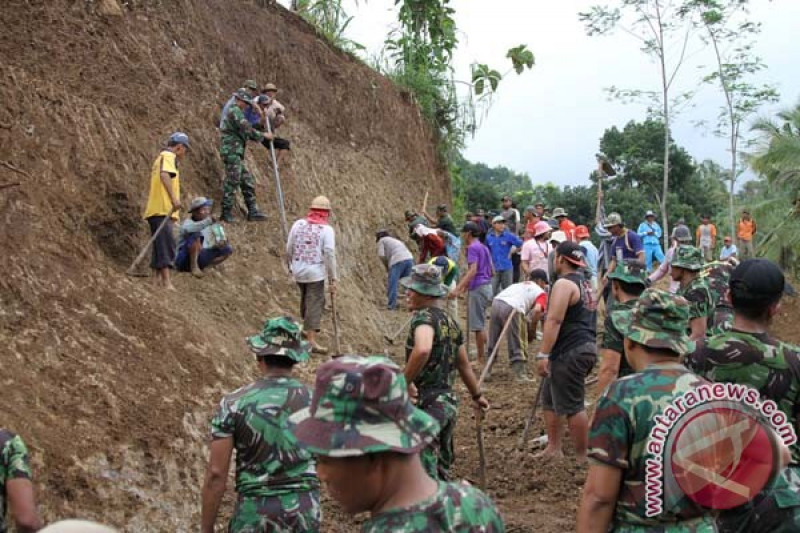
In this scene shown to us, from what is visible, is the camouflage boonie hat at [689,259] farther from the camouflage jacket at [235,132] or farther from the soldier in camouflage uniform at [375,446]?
the camouflage jacket at [235,132]

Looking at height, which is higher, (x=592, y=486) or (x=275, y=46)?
(x=275, y=46)

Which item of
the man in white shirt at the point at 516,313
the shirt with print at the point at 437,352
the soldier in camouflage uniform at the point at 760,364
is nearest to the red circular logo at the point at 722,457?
the soldier in camouflage uniform at the point at 760,364

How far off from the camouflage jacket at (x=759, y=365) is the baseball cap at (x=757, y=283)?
17 centimetres

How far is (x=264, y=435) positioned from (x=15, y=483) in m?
1.14

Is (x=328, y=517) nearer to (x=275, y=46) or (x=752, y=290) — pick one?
(x=752, y=290)

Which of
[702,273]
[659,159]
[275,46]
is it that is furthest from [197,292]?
[659,159]

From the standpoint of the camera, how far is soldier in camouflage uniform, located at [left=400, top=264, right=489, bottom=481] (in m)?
5.66

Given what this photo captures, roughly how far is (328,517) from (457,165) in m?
17.4

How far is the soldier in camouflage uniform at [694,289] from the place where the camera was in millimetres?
6488

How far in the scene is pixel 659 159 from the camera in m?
36.7

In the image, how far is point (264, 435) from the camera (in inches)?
165

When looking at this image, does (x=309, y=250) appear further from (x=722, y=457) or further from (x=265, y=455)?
(x=722, y=457)

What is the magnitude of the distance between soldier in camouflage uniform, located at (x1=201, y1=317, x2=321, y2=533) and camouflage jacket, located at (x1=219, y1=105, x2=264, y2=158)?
856 centimetres

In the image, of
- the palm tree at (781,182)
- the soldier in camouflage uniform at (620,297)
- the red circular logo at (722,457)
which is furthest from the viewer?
the palm tree at (781,182)
